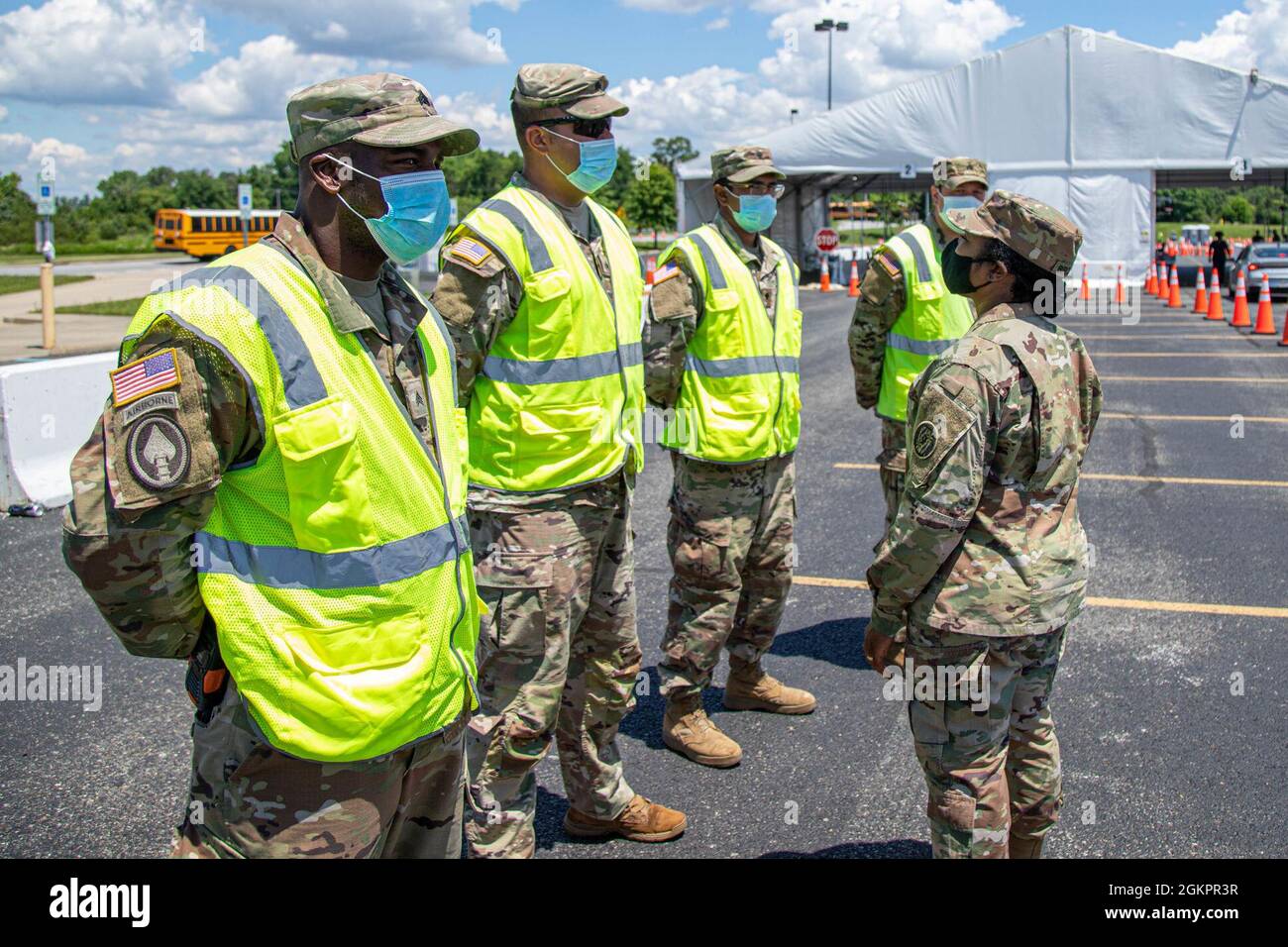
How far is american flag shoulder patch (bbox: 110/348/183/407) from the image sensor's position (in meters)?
1.84

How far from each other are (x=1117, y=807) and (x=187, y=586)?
3.24m

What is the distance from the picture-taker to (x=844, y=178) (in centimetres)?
4028

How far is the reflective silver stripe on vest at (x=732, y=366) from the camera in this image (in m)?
4.50

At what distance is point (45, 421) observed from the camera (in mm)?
8281

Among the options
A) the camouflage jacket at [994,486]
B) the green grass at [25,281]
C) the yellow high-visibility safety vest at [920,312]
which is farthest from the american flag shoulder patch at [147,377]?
the green grass at [25,281]

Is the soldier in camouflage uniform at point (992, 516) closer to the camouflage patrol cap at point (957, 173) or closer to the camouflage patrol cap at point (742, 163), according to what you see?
the camouflage patrol cap at point (742, 163)

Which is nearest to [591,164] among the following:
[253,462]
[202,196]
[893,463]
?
[253,462]

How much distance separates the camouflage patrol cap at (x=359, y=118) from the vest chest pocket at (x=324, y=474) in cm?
51

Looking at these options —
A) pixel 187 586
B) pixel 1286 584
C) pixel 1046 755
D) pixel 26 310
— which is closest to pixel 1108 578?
pixel 1286 584

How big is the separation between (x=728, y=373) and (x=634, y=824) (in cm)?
179

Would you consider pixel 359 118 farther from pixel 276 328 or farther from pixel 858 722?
pixel 858 722

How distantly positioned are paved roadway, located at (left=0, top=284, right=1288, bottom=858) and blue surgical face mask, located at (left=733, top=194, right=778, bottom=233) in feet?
6.71

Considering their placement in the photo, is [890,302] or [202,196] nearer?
[890,302]
